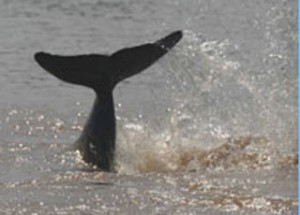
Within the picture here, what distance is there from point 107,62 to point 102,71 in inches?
9.5

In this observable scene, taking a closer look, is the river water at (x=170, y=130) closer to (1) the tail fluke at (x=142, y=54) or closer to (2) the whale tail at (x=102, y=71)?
(2) the whale tail at (x=102, y=71)

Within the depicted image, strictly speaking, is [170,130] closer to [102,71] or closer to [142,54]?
[102,71]

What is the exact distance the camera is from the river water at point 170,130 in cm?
1066

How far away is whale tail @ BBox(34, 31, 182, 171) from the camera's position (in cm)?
1245

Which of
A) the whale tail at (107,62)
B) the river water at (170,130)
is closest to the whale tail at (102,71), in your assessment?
the whale tail at (107,62)

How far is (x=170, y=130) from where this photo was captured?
14477mm

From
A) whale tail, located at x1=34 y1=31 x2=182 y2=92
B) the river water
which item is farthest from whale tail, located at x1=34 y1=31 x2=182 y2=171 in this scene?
the river water

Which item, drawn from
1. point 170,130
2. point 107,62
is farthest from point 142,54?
point 170,130

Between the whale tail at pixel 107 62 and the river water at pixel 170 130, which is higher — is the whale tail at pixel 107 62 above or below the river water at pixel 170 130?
above

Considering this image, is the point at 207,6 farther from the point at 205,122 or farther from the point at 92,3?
the point at 205,122

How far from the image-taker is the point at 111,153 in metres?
12.5

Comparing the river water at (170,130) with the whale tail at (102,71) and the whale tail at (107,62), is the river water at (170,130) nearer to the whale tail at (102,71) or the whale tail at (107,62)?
the whale tail at (102,71)

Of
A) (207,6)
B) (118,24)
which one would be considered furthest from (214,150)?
(207,6)

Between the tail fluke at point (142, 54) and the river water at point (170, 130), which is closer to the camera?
the river water at point (170, 130)
